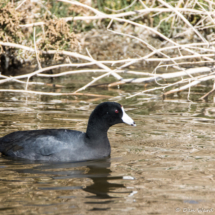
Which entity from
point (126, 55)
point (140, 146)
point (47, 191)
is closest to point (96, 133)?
point (140, 146)

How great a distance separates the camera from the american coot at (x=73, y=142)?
4.89 meters

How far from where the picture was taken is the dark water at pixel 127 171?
3.54 m

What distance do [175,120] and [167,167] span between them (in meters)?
2.33

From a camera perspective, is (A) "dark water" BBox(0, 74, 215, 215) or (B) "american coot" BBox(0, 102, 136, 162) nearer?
(A) "dark water" BBox(0, 74, 215, 215)

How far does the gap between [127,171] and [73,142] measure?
815 mm

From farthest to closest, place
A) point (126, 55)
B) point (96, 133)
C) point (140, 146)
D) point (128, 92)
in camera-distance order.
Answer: point (126, 55), point (128, 92), point (140, 146), point (96, 133)

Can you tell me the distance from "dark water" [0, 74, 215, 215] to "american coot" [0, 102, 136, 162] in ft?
0.42

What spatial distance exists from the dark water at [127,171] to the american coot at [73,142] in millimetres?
128

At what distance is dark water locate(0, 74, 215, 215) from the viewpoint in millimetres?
3535

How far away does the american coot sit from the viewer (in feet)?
16.1

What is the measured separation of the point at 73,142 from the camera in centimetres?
495

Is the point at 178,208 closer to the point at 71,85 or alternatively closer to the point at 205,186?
the point at 205,186

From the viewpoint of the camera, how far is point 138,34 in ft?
47.7

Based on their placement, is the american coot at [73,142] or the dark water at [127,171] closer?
the dark water at [127,171]
